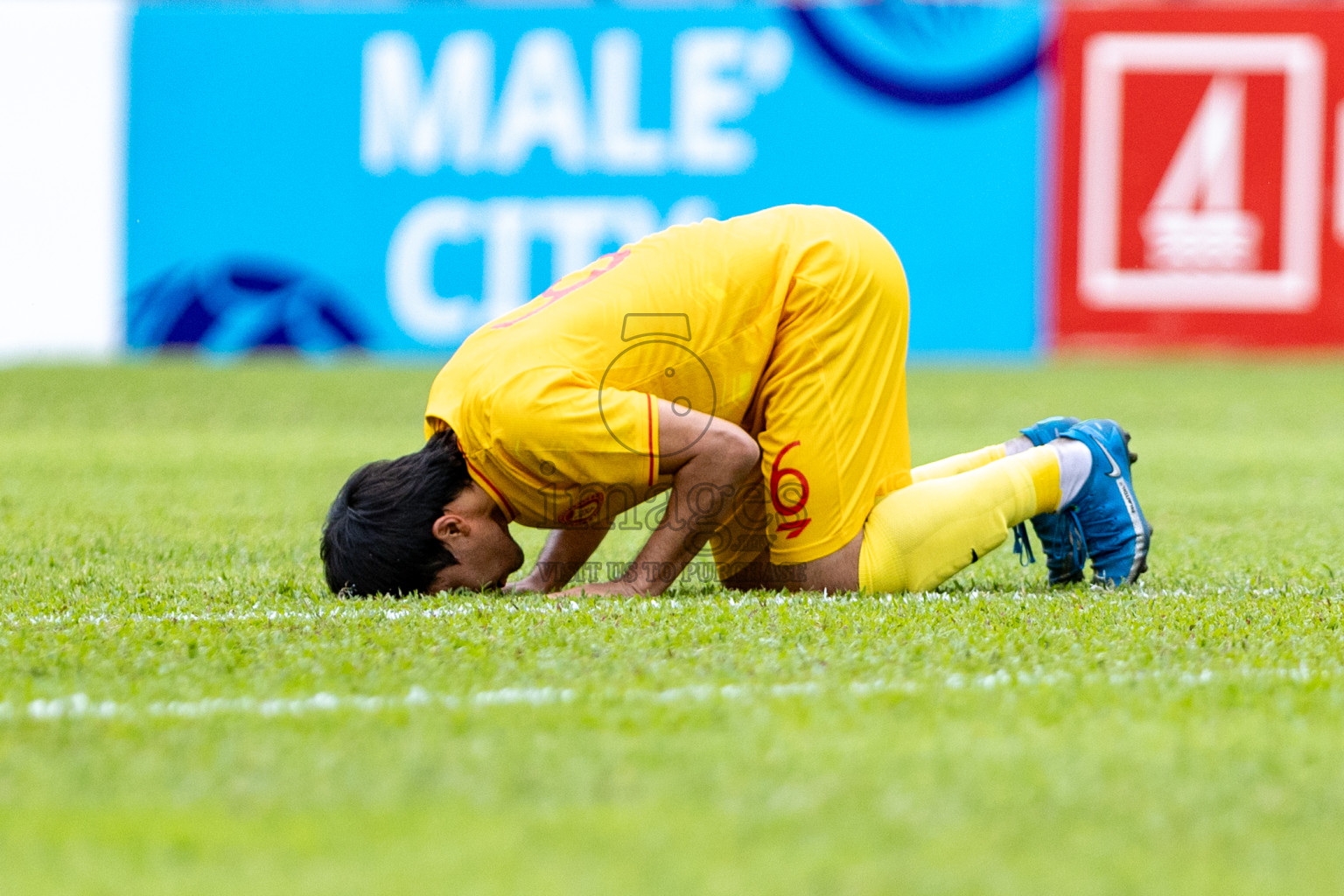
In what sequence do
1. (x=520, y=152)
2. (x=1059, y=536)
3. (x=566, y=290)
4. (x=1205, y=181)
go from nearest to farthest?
(x=566, y=290)
(x=1059, y=536)
(x=1205, y=181)
(x=520, y=152)

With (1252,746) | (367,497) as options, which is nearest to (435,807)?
(1252,746)

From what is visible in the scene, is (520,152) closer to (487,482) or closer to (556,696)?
(487,482)

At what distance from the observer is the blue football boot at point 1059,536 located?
10.2 feet

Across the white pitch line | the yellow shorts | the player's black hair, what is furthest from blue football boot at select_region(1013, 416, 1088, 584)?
the player's black hair

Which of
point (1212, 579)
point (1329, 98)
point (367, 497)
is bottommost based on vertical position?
point (1212, 579)

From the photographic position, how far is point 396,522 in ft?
9.27

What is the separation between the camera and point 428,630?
258 centimetres

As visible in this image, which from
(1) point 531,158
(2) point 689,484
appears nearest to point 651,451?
(2) point 689,484

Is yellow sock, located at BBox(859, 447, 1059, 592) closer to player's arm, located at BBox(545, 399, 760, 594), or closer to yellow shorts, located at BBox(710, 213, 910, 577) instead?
yellow shorts, located at BBox(710, 213, 910, 577)

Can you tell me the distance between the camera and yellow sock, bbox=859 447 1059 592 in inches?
118

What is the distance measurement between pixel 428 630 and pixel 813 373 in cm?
93

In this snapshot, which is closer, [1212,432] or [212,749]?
[212,749]

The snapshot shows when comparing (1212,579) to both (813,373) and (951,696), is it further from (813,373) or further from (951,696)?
(951,696)

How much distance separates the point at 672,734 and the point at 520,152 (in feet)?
29.6
